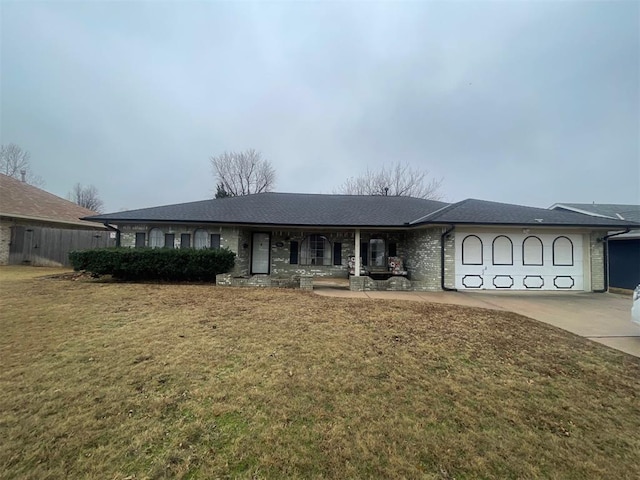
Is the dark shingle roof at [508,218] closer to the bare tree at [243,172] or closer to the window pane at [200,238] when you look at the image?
the window pane at [200,238]

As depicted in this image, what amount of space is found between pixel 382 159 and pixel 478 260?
20389 millimetres

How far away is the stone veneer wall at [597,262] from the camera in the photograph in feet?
35.7

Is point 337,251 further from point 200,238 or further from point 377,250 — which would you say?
point 200,238

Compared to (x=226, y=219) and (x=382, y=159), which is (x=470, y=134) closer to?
Answer: (x=382, y=159)

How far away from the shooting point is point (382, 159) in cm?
2897

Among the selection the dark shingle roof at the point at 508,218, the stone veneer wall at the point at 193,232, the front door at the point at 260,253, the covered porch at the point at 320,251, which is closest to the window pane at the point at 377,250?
the covered porch at the point at 320,251

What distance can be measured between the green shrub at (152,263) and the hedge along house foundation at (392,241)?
0.83m

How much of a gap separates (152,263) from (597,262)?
1818cm

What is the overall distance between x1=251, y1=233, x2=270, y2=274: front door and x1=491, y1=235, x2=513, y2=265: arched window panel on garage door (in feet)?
33.9

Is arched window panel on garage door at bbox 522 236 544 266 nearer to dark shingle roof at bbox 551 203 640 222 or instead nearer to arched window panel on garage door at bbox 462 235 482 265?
arched window panel on garage door at bbox 462 235 482 265

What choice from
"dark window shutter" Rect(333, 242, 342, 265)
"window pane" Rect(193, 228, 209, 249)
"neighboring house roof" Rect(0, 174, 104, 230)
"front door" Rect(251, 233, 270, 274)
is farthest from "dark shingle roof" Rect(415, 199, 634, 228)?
"neighboring house roof" Rect(0, 174, 104, 230)

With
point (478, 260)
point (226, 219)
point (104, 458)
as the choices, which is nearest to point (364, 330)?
point (104, 458)

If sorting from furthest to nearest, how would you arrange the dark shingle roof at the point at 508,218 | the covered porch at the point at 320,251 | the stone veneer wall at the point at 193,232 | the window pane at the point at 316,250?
the window pane at the point at 316,250, the covered porch at the point at 320,251, the stone veneer wall at the point at 193,232, the dark shingle roof at the point at 508,218

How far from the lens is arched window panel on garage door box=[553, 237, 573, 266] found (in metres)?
11.1
